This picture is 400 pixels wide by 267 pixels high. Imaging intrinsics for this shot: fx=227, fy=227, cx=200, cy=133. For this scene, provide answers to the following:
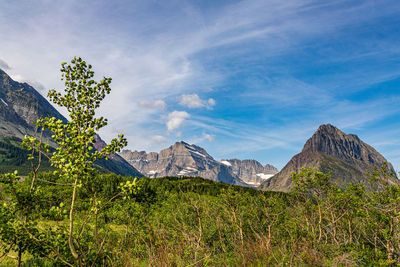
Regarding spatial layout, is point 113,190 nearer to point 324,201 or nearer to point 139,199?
point 139,199

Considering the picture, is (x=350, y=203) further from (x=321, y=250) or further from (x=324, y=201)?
(x=321, y=250)

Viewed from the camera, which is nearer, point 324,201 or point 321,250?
point 321,250

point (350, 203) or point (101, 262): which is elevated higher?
point (350, 203)

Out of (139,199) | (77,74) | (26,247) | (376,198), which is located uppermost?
(77,74)

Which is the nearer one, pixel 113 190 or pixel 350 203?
pixel 350 203

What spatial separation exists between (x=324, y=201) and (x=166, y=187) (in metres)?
63.0

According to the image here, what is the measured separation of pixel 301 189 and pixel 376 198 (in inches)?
177

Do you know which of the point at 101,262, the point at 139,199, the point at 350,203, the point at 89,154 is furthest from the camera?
the point at 139,199

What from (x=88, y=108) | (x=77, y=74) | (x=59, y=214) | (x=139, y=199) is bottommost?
(x=139, y=199)

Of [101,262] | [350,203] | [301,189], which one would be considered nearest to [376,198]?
[350,203]

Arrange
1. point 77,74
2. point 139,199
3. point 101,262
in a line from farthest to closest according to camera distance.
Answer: point 139,199 → point 101,262 → point 77,74

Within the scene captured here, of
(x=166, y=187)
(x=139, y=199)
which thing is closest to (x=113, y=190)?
(x=139, y=199)

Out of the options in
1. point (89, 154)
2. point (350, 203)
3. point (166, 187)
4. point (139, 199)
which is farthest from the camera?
point (166, 187)

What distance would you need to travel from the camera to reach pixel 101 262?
7109mm
